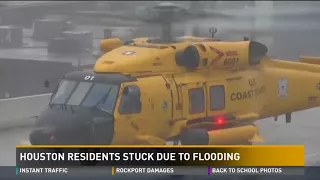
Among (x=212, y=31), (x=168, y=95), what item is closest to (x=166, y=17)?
(x=212, y=31)

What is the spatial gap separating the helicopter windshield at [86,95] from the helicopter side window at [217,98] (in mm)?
674

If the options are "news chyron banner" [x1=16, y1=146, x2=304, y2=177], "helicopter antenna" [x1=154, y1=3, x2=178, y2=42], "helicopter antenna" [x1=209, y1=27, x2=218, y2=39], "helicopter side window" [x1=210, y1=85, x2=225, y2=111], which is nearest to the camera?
"news chyron banner" [x1=16, y1=146, x2=304, y2=177]

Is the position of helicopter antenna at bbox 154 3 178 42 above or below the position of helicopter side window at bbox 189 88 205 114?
above

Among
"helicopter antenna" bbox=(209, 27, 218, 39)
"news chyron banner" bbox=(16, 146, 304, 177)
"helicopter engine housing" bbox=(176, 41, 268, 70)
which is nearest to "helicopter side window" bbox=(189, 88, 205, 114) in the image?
"helicopter engine housing" bbox=(176, 41, 268, 70)

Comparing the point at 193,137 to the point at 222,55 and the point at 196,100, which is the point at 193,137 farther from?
the point at 222,55

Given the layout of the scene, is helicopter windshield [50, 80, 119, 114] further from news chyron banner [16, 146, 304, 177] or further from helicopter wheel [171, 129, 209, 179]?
helicopter wheel [171, 129, 209, 179]

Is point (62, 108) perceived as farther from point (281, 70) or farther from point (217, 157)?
point (281, 70)

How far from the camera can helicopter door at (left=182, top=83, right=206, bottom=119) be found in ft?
15.3

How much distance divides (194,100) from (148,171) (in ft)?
1.92

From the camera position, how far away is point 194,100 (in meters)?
4.69

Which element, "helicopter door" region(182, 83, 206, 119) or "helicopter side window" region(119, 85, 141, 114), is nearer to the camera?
"helicopter side window" region(119, 85, 141, 114)

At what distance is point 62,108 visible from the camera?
4.53 m

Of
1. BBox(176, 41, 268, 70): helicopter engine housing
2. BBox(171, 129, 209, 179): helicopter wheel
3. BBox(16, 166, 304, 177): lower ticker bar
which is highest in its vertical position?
BBox(176, 41, 268, 70): helicopter engine housing

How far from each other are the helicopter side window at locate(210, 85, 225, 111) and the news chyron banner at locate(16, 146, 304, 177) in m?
0.36
